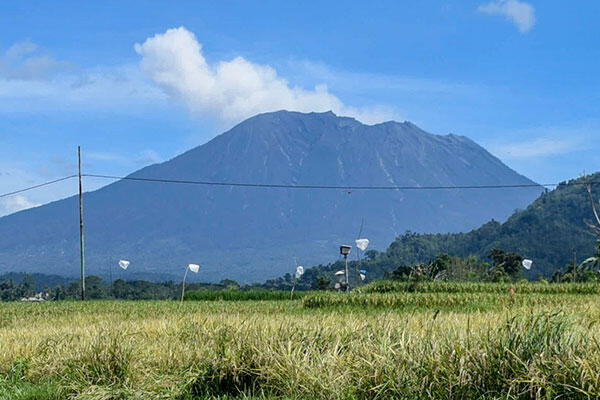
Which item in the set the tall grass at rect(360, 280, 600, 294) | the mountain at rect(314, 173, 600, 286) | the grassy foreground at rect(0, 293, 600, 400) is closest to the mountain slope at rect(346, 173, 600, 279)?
the mountain at rect(314, 173, 600, 286)

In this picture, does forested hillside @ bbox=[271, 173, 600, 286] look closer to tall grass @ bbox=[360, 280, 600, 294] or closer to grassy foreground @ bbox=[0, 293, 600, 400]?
tall grass @ bbox=[360, 280, 600, 294]

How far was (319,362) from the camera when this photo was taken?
851 centimetres

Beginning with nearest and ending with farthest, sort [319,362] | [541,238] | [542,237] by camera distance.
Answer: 1. [319,362]
2. [541,238]
3. [542,237]

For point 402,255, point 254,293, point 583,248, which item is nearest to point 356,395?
point 254,293

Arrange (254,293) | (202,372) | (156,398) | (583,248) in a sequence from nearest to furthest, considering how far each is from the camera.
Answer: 1. (156,398)
2. (202,372)
3. (254,293)
4. (583,248)

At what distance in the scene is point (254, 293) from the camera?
37656 millimetres

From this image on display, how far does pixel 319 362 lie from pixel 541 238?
10129cm

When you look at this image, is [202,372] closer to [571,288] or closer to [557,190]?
[571,288]

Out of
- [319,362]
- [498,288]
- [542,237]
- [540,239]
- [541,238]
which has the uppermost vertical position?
[542,237]

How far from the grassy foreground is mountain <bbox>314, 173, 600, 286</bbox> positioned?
88.4m

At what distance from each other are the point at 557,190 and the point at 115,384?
116 metres

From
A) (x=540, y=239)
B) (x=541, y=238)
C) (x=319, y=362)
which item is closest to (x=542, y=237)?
(x=541, y=238)

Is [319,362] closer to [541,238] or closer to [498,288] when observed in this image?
[498,288]

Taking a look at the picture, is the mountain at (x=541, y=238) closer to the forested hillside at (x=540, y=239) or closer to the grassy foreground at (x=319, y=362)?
the forested hillside at (x=540, y=239)
